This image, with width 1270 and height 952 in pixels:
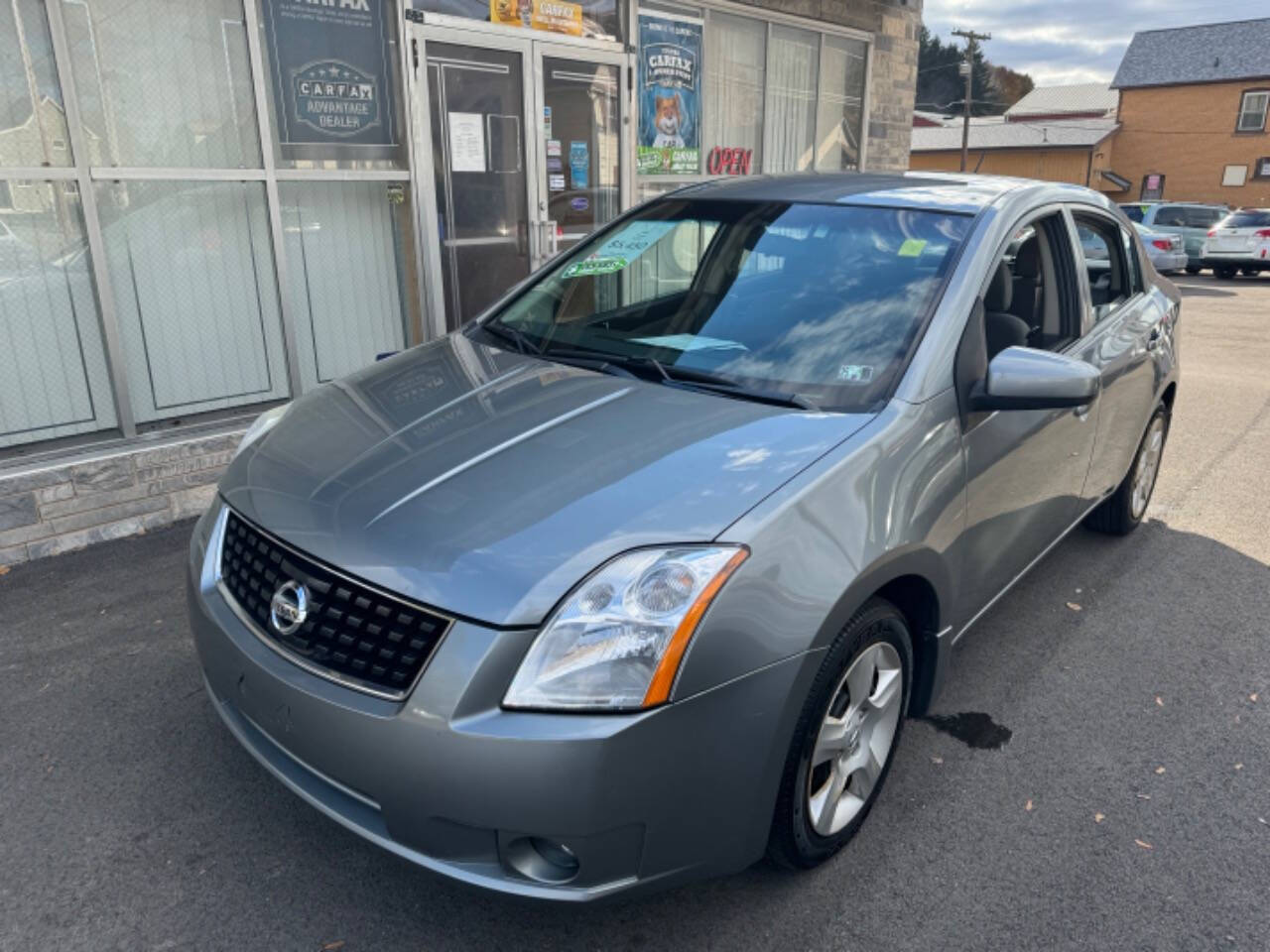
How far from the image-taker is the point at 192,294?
5.03 m

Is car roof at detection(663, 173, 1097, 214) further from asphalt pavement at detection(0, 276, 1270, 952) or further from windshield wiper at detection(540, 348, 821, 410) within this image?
asphalt pavement at detection(0, 276, 1270, 952)

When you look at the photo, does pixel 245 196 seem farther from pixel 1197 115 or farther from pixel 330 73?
pixel 1197 115

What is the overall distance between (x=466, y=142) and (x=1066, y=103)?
58.4 m

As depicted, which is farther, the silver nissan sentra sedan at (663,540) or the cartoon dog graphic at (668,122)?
the cartoon dog graphic at (668,122)

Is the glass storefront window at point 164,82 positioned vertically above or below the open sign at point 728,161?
above

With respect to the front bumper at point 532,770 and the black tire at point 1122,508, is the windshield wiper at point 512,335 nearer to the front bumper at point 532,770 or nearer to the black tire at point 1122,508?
the front bumper at point 532,770

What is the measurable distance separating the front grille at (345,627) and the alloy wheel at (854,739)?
0.98m

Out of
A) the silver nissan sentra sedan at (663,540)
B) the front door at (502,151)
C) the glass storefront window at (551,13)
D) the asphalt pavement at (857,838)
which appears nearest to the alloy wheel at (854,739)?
the silver nissan sentra sedan at (663,540)

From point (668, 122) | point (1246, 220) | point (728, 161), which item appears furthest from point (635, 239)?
point (1246, 220)

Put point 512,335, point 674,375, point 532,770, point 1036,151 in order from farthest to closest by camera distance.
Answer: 1. point 1036,151
2. point 512,335
3. point 674,375
4. point 532,770

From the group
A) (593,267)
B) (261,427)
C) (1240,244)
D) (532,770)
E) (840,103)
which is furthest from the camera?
(1240,244)

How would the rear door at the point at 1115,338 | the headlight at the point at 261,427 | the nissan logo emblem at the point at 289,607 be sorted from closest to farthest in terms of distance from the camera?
the nissan logo emblem at the point at 289,607, the headlight at the point at 261,427, the rear door at the point at 1115,338

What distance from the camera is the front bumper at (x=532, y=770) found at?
70.1 inches

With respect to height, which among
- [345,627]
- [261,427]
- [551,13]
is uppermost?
[551,13]
